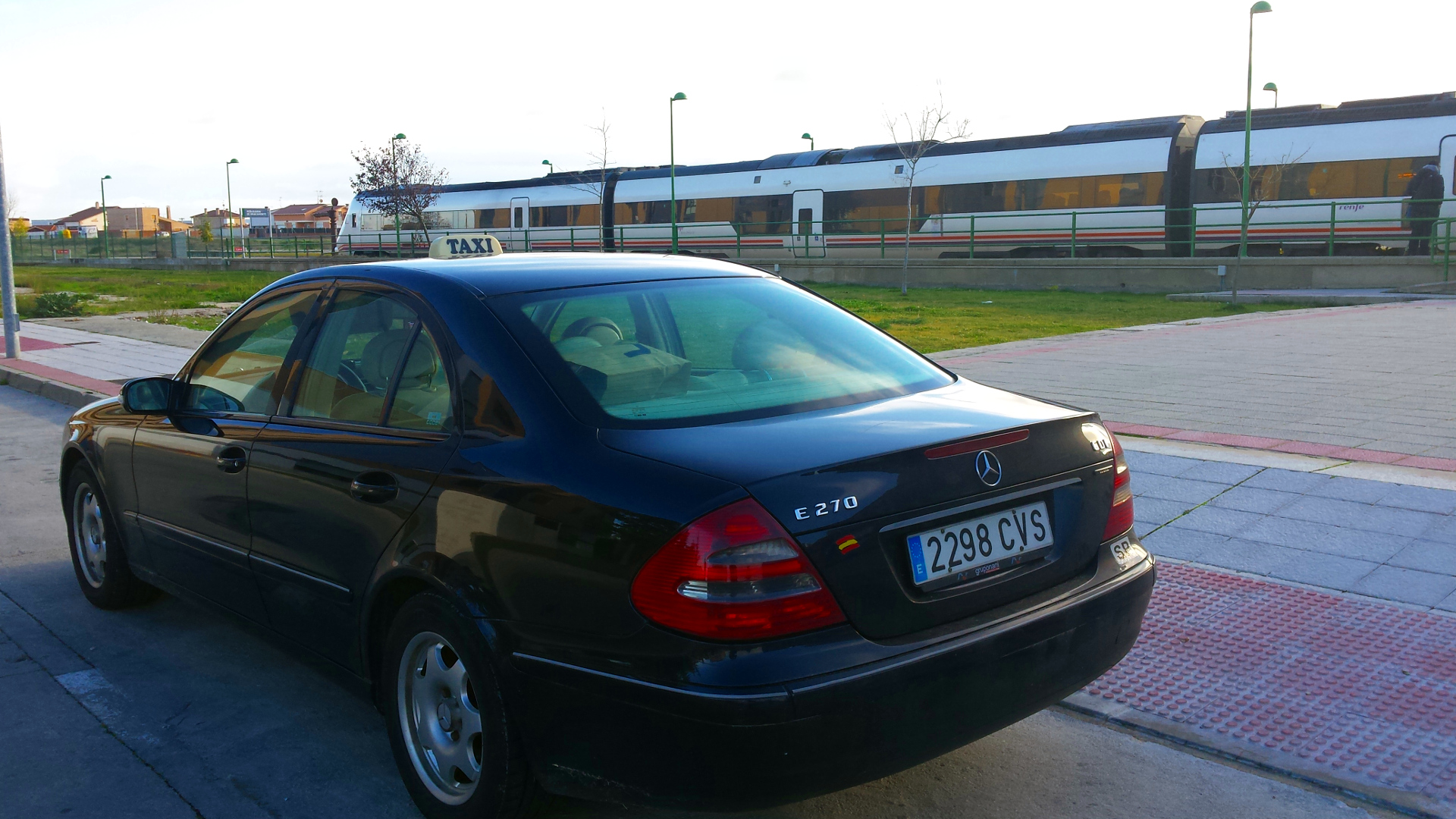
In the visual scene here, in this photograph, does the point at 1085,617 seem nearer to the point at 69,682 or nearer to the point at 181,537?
the point at 181,537

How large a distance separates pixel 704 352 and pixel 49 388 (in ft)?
35.7

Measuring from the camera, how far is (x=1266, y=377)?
33.7 feet

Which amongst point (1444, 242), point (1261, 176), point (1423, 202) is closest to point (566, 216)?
point (1261, 176)

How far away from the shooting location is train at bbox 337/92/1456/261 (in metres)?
25.0

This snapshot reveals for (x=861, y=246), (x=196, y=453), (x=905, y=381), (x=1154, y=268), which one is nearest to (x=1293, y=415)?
(x=905, y=381)

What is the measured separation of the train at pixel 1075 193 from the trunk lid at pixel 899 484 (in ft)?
79.2

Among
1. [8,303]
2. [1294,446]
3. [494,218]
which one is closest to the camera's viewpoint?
[1294,446]

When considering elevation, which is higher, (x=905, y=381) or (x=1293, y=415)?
(x=905, y=381)

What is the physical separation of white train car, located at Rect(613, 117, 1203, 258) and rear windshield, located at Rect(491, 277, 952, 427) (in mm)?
25669

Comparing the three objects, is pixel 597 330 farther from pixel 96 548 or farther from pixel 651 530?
pixel 96 548

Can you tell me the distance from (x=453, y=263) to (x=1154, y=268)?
81.7 feet

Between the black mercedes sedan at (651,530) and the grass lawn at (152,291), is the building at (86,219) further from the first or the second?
the black mercedes sedan at (651,530)

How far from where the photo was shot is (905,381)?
343 cm

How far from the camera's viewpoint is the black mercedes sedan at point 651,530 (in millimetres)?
2432
